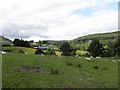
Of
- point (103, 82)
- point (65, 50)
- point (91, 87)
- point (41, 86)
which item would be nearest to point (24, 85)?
point (41, 86)

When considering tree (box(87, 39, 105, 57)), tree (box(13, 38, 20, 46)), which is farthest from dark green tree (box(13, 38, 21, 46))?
tree (box(87, 39, 105, 57))

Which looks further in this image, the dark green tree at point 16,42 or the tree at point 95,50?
the dark green tree at point 16,42

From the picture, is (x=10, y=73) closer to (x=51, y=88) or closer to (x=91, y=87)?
(x=51, y=88)

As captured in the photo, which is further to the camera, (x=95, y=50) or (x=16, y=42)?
(x=16, y=42)

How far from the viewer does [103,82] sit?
23.8 meters

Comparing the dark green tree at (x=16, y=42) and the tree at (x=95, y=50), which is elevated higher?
the dark green tree at (x=16, y=42)

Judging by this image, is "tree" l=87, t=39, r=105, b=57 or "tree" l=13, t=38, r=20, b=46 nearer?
"tree" l=87, t=39, r=105, b=57

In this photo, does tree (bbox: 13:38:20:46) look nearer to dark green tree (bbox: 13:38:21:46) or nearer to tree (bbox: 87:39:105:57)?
dark green tree (bbox: 13:38:21:46)

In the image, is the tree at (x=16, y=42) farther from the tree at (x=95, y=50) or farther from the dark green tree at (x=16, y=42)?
the tree at (x=95, y=50)

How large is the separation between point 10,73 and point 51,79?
373 centimetres

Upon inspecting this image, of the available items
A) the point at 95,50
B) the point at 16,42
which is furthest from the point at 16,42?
the point at 95,50

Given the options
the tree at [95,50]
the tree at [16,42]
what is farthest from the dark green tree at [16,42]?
the tree at [95,50]

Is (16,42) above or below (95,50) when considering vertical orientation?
above

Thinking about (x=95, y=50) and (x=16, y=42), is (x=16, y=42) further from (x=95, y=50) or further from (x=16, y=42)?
(x=95, y=50)
